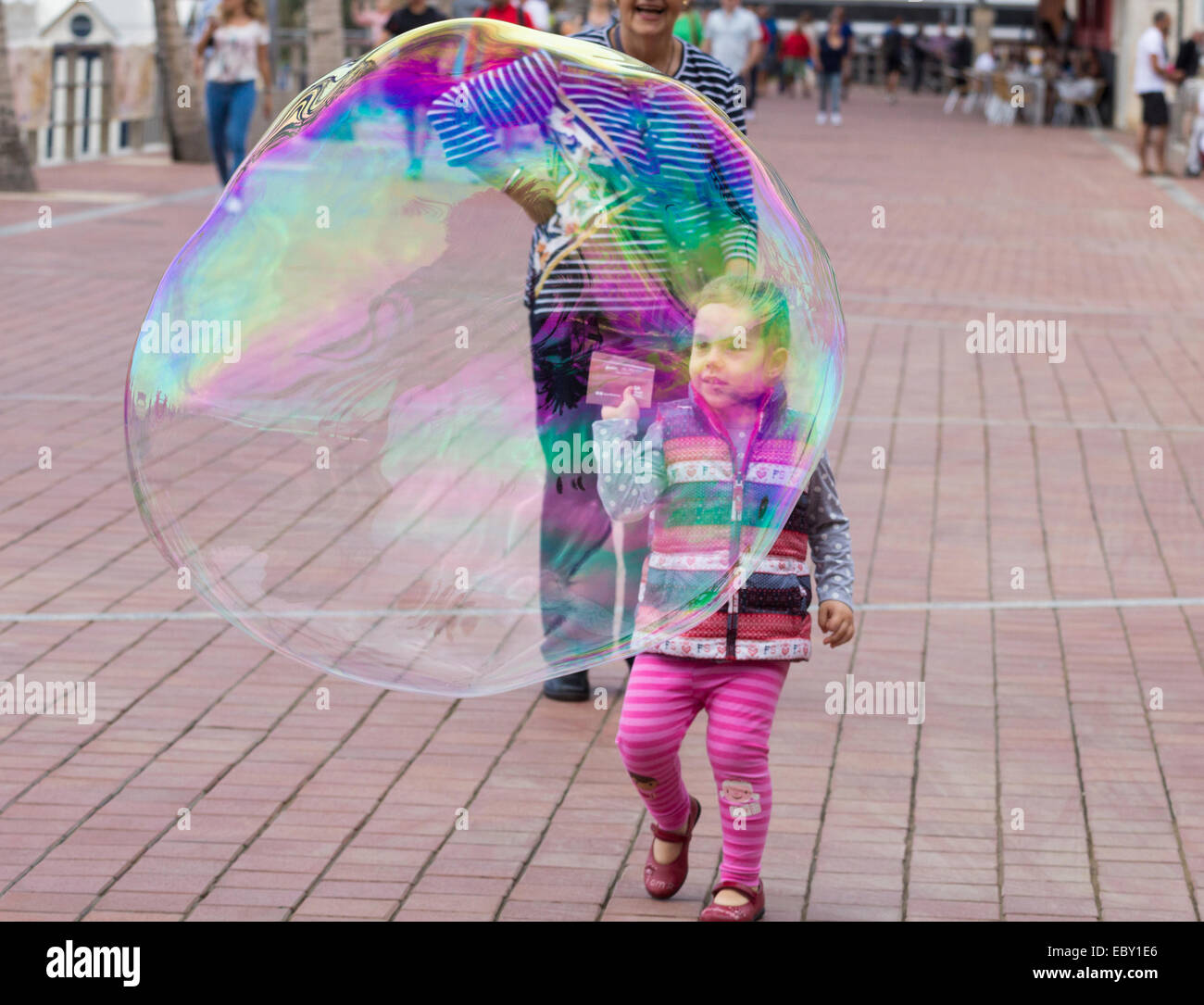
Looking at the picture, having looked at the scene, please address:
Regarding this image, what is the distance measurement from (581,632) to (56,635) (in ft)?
7.96

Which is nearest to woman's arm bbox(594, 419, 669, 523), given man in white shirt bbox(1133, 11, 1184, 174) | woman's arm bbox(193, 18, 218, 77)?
woman's arm bbox(193, 18, 218, 77)

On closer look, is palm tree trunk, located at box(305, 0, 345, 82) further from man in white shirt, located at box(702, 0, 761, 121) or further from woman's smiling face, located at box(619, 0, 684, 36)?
woman's smiling face, located at box(619, 0, 684, 36)

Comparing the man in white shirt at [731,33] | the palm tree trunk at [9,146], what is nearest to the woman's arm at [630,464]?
the palm tree trunk at [9,146]

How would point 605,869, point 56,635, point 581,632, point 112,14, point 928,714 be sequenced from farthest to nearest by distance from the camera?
point 112,14 → point 56,635 → point 928,714 → point 605,869 → point 581,632

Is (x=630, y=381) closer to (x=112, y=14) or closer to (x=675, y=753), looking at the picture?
(x=675, y=753)

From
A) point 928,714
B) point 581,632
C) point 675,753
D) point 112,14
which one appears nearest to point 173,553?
point 581,632

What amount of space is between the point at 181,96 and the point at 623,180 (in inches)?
684

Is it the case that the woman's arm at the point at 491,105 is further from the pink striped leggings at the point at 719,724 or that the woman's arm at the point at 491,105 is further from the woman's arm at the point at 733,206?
the pink striped leggings at the point at 719,724

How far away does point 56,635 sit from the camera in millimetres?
5480

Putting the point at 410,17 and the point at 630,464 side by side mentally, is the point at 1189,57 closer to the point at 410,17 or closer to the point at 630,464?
the point at 410,17

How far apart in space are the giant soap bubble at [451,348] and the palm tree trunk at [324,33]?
17.3 meters

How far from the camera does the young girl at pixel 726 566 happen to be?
3447 mm

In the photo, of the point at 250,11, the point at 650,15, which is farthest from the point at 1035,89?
the point at 650,15

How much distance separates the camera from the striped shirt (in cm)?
346
